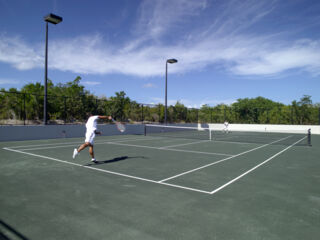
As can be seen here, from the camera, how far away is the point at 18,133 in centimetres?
1497

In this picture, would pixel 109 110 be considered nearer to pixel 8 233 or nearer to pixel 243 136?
pixel 243 136

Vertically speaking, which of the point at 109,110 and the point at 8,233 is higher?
the point at 109,110

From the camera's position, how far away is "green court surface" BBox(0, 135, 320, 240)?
124 inches

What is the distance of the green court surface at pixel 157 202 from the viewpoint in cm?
316

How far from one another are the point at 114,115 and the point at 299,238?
22.0m

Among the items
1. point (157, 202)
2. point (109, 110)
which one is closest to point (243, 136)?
point (109, 110)

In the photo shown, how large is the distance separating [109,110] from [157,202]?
66.2 feet

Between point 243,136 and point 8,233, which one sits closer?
point 8,233

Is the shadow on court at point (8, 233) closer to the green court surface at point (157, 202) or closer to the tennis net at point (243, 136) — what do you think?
the green court surface at point (157, 202)

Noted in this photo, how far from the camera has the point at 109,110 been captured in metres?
23.5

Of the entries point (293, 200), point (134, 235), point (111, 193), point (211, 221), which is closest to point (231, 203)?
point (211, 221)

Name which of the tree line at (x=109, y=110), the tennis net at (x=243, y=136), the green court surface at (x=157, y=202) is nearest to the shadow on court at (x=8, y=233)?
→ the green court surface at (x=157, y=202)

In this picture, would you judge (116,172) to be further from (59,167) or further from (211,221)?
(211,221)

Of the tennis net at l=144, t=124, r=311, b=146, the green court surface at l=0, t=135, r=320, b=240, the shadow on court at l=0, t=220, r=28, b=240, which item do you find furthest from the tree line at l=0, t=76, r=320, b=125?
the shadow on court at l=0, t=220, r=28, b=240
